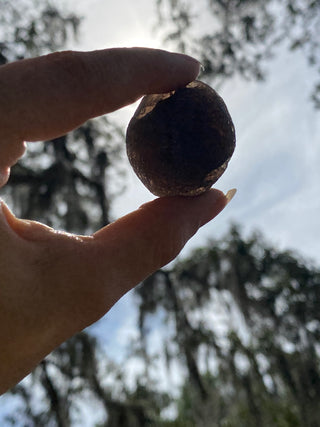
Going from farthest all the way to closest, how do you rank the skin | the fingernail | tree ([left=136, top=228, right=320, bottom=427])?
tree ([left=136, top=228, right=320, bottom=427])
the fingernail
the skin

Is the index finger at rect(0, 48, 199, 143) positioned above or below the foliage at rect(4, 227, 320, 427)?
above

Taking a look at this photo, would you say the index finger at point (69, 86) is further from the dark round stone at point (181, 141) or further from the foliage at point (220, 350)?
the foliage at point (220, 350)

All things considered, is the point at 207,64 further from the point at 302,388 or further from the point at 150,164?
the point at 150,164

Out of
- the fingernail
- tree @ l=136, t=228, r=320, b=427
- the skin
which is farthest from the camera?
tree @ l=136, t=228, r=320, b=427

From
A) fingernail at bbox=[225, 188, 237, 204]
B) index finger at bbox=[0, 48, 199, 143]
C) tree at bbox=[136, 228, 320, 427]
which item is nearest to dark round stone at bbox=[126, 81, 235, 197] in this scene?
fingernail at bbox=[225, 188, 237, 204]

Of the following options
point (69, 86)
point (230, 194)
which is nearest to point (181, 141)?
point (230, 194)

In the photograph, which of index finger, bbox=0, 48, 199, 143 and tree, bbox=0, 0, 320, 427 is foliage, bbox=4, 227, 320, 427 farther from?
index finger, bbox=0, 48, 199, 143
